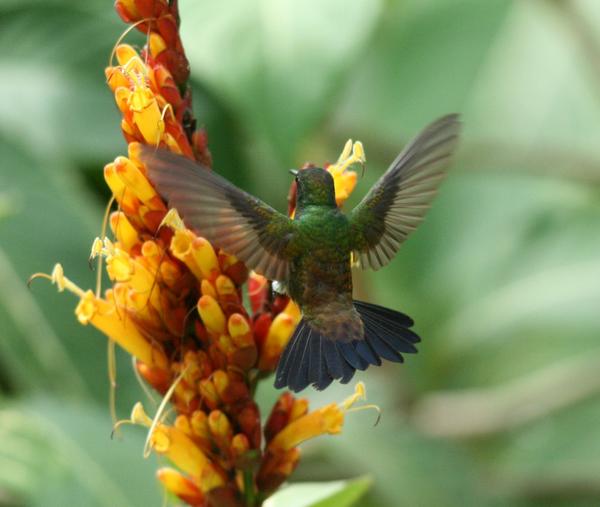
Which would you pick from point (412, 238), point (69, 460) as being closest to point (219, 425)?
point (69, 460)

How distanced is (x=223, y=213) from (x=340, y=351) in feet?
0.61

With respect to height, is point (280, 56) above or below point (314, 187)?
above

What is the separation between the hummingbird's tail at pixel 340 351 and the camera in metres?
1.04

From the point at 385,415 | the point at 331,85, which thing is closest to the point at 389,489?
the point at 385,415

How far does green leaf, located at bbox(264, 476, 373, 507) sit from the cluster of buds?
0.07 meters

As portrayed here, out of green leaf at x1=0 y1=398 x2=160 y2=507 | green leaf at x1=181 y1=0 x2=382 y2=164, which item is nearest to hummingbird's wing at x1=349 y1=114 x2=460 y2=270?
green leaf at x1=181 y1=0 x2=382 y2=164

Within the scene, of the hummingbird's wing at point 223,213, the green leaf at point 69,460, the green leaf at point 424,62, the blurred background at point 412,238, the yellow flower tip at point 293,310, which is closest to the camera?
the hummingbird's wing at point 223,213

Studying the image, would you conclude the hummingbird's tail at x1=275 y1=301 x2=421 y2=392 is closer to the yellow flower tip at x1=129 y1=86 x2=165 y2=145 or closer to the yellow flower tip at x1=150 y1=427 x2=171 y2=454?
the yellow flower tip at x1=150 y1=427 x2=171 y2=454

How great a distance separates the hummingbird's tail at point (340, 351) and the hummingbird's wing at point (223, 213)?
0.27 feet

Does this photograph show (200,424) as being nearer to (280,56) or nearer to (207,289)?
(207,289)

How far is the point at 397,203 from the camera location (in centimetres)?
120

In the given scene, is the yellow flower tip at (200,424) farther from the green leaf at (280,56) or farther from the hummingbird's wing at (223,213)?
the green leaf at (280,56)

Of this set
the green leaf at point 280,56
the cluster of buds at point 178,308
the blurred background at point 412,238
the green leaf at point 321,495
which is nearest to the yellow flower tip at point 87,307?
the cluster of buds at point 178,308

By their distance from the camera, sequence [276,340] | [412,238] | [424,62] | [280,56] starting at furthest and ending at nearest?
[424,62] → [412,238] → [280,56] → [276,340]
